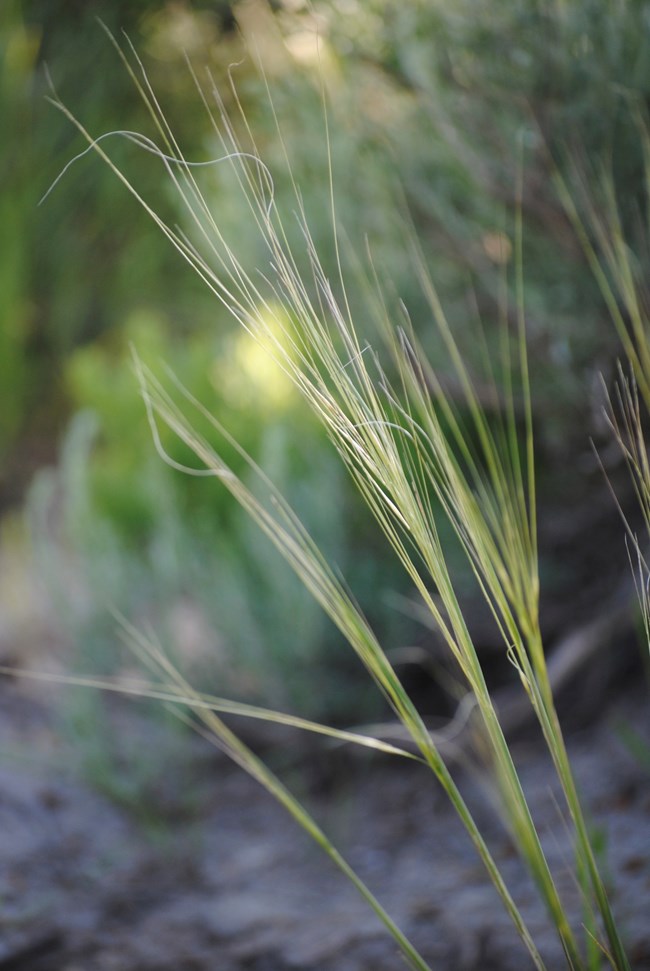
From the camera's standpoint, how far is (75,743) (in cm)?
207

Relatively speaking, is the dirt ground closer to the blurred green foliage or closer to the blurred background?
the blurred background

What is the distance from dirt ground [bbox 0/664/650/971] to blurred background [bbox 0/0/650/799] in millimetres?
145

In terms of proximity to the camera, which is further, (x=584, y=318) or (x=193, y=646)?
(x=193, y=646)

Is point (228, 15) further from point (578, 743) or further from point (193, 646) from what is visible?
point (578, 743)

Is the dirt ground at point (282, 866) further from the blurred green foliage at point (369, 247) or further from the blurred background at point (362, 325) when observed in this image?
the blurred green foliage at point (369, 247)

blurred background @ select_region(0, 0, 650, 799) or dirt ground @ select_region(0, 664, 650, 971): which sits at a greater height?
blurred background @ select_region(0, 0, 650, 799)

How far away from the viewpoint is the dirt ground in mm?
1483

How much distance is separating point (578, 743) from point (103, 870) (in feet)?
3.46

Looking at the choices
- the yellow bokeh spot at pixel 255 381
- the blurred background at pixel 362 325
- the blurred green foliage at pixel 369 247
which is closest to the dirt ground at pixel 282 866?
the blurred background at pixel 362 325

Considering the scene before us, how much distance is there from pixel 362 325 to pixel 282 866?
3.88 feet

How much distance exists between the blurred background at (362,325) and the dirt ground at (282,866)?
15cm

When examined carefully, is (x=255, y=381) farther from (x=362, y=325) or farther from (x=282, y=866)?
(x=282, y=866)

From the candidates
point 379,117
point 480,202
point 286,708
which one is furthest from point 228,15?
point 286,708

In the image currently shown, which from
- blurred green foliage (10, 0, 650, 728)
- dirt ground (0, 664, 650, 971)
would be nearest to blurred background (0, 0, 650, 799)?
blurred green foliage (10, 0, 650, 728)
